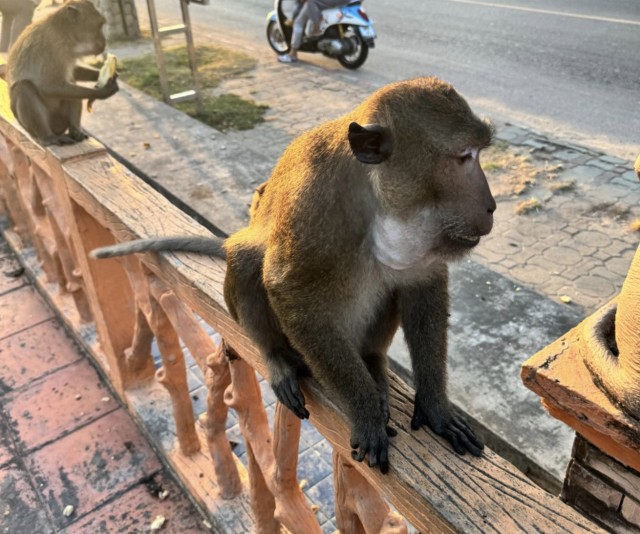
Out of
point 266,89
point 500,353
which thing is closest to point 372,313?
point 500,353

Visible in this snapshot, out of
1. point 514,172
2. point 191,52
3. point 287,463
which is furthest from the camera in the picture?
point 191,52

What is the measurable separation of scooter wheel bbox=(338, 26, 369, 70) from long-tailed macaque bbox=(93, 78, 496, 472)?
8.48 m

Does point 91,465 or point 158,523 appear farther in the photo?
point 91,465

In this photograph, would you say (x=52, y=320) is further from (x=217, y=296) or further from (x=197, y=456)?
(x=217, y=296)

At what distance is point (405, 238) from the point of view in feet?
5.05

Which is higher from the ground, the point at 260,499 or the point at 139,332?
the point at 139,332

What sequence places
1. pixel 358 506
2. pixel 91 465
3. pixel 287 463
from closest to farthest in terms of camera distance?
1. pixel 358 506
2. pixel 287 463
3. pixel 91 465

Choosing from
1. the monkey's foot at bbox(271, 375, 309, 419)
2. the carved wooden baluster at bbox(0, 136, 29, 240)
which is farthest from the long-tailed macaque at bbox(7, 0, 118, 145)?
the monkey's foot at bbox(271, 375, 309, 419)

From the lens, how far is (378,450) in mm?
1384

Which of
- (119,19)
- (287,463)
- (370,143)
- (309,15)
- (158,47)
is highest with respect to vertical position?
(370,143)

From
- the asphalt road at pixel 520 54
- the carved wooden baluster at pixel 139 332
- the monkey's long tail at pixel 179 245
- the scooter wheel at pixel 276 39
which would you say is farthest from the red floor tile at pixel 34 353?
the scooter wheel at pixel 276 39

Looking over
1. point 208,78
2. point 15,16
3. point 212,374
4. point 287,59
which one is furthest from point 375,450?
point 287,59

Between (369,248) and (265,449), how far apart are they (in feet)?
2.69

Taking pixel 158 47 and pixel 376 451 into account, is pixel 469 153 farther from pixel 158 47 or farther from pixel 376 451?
pixel 158 47
